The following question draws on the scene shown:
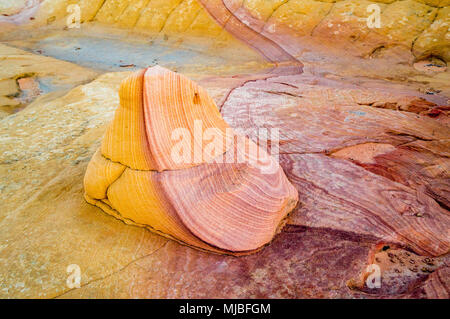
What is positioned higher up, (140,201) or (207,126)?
(207,126)

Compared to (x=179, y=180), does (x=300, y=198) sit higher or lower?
lower

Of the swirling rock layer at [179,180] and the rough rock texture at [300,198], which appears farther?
the swirling rock layer at [179,180]

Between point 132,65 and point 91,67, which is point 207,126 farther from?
point 91,67

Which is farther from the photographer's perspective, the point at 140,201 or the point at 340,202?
the point at 340,202

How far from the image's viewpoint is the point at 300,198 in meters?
1.67

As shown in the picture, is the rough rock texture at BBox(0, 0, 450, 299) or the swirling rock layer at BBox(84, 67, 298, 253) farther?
the swirling rock layer at BBox(84, 67, 298, 253)

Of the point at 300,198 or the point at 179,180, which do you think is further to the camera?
the point at 300,198

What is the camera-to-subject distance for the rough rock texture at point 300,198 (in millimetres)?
1240

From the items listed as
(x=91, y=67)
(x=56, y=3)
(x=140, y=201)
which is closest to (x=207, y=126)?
(x=140, y=201)

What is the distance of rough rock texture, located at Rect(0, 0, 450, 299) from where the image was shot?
4.07 ft

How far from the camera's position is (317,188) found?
5.66ft

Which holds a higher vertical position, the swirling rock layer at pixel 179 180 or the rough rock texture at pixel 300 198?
the swirling rock layer at pixel 179 180

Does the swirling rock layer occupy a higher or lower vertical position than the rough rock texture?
higher
